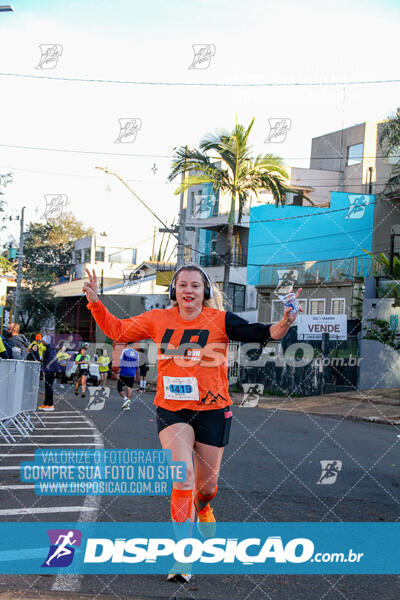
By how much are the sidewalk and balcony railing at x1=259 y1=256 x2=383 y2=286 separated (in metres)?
6.73

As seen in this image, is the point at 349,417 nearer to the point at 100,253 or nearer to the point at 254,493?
the point at 254,493

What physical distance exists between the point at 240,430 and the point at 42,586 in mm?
9670

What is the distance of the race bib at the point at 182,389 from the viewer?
4863 mm

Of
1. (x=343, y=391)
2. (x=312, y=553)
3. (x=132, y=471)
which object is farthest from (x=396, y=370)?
(x=312, y=553)

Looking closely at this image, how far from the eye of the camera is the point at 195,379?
4875mm

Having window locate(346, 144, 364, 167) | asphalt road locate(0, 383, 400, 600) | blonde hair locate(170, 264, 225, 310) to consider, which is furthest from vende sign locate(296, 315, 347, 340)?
blonde hair locate(170, 264, 225, 310)

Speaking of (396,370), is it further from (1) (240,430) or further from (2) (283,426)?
(1) (240,430)

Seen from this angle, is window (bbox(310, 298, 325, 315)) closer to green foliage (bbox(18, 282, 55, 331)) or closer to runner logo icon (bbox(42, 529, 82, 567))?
green foliage (bbox(18, 282, 55, 331))

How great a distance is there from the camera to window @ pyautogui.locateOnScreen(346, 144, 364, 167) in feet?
148

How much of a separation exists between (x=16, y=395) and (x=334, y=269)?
22694 mm

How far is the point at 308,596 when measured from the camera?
172 inches

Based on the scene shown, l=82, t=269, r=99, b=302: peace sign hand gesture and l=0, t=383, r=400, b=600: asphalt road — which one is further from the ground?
l=82, t=269, r=99, b=302: peace sign hand gesture

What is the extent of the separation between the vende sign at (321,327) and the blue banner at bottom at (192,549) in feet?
71.8

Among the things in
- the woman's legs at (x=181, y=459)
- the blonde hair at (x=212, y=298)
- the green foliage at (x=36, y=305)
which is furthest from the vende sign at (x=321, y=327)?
the green foliage at (x=36, y=305)
